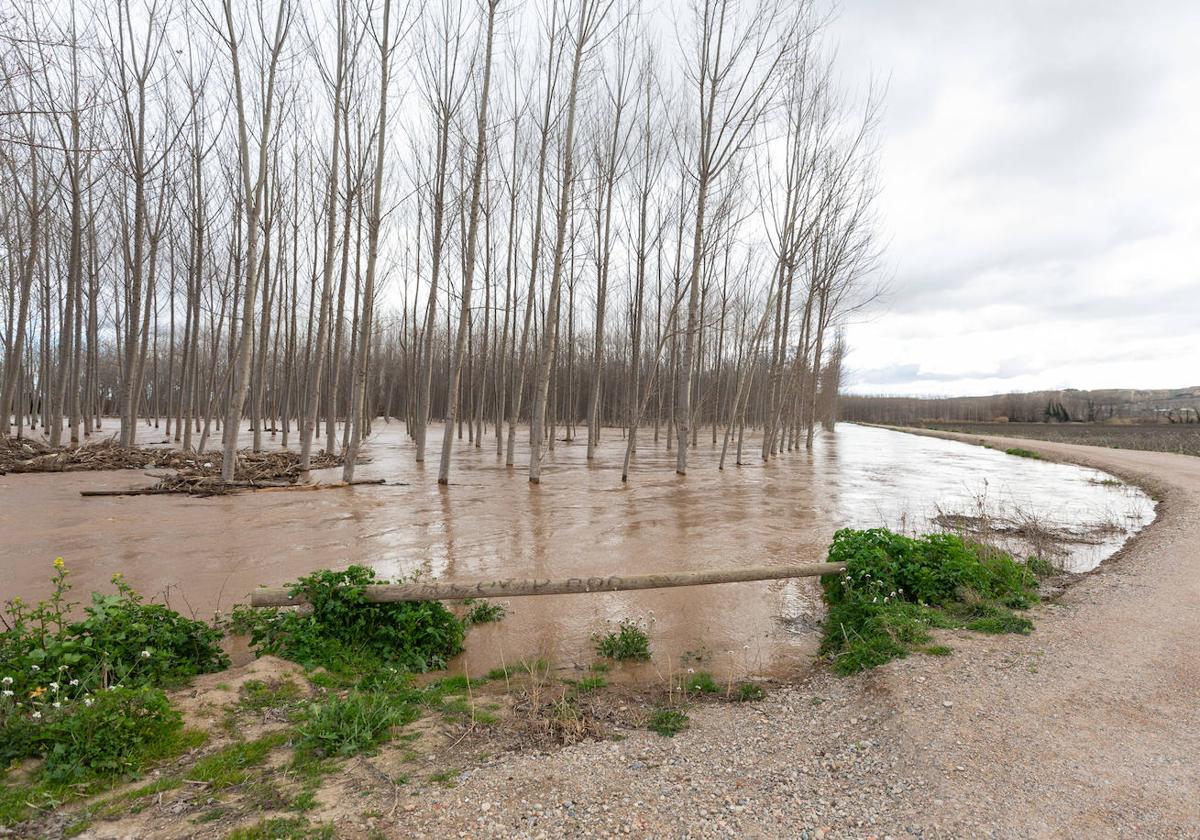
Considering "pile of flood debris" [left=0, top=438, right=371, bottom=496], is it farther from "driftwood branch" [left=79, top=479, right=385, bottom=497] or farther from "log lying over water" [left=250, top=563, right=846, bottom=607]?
"log lying over water" [left=250, top=563, right=846, bottom=607]

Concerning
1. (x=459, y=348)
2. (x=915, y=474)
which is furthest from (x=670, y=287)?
(x=459, y=348)

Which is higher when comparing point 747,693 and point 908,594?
point 908,594

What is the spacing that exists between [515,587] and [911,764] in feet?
8.42

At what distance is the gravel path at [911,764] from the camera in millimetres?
2400

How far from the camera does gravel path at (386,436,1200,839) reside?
7.88 feet

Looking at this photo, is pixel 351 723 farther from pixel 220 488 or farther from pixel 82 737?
pixel 220 488

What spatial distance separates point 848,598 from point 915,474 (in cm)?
1267

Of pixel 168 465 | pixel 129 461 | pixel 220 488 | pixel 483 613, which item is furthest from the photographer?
pixel 129 461

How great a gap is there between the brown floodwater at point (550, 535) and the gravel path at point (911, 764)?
977mm

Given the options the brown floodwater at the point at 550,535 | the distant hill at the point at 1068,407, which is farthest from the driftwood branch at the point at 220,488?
the distant hill at the point at 1068,407

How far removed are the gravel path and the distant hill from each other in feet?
181

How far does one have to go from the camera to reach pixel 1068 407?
52.1m

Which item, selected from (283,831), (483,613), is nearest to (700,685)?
(483,613)

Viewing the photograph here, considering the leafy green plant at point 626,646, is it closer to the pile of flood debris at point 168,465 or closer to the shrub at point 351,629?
the shrub at point 351,629
